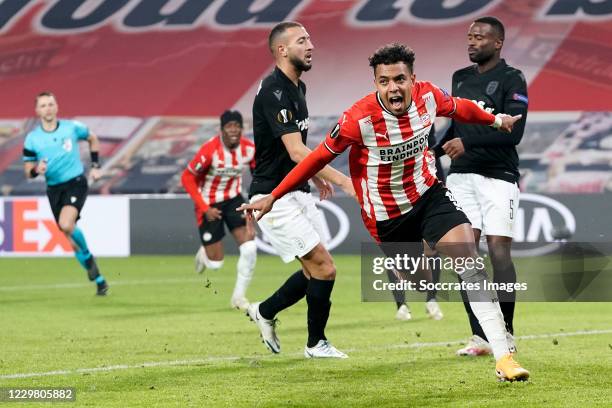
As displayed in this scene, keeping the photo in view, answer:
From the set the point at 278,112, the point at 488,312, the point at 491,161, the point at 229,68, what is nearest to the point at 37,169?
the point at 278,112

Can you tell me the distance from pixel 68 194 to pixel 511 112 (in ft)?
22.5

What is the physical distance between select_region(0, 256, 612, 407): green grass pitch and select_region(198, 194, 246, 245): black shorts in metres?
0.68

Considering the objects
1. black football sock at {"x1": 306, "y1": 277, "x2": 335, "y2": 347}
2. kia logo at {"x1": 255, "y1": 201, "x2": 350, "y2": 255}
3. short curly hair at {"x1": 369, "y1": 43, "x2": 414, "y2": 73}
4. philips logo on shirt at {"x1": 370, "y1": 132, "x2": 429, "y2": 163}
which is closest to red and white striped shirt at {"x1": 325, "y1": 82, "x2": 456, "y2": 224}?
philips logo on shirt at {"x1": 370, "y1": 132, "x2": 429, "y2": 163}

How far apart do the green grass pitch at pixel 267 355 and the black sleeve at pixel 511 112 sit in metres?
1.40

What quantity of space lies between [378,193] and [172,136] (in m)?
17.8

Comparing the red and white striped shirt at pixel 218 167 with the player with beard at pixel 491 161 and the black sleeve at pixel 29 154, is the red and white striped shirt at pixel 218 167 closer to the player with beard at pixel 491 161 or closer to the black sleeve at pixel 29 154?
the black sleeve at pixel 29 154

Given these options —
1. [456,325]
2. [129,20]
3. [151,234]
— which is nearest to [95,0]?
[129,20]

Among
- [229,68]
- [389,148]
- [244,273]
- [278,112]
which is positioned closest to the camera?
[389,148]

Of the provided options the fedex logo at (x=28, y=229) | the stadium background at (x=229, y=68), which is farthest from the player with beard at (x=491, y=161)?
the stadium background at (x=229, y=68)

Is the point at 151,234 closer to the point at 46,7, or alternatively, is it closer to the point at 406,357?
the point at 46,7

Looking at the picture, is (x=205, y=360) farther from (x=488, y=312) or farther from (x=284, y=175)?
(x=488, y=312)

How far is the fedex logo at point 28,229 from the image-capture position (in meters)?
19.2

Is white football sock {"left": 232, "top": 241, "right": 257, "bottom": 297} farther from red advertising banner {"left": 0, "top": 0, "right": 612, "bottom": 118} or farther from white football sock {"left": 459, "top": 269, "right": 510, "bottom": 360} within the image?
red advertising banner {"left": 0, "top": 0, "right": 612, "bottom": 118}

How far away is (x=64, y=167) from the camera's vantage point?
13516 millimetres
